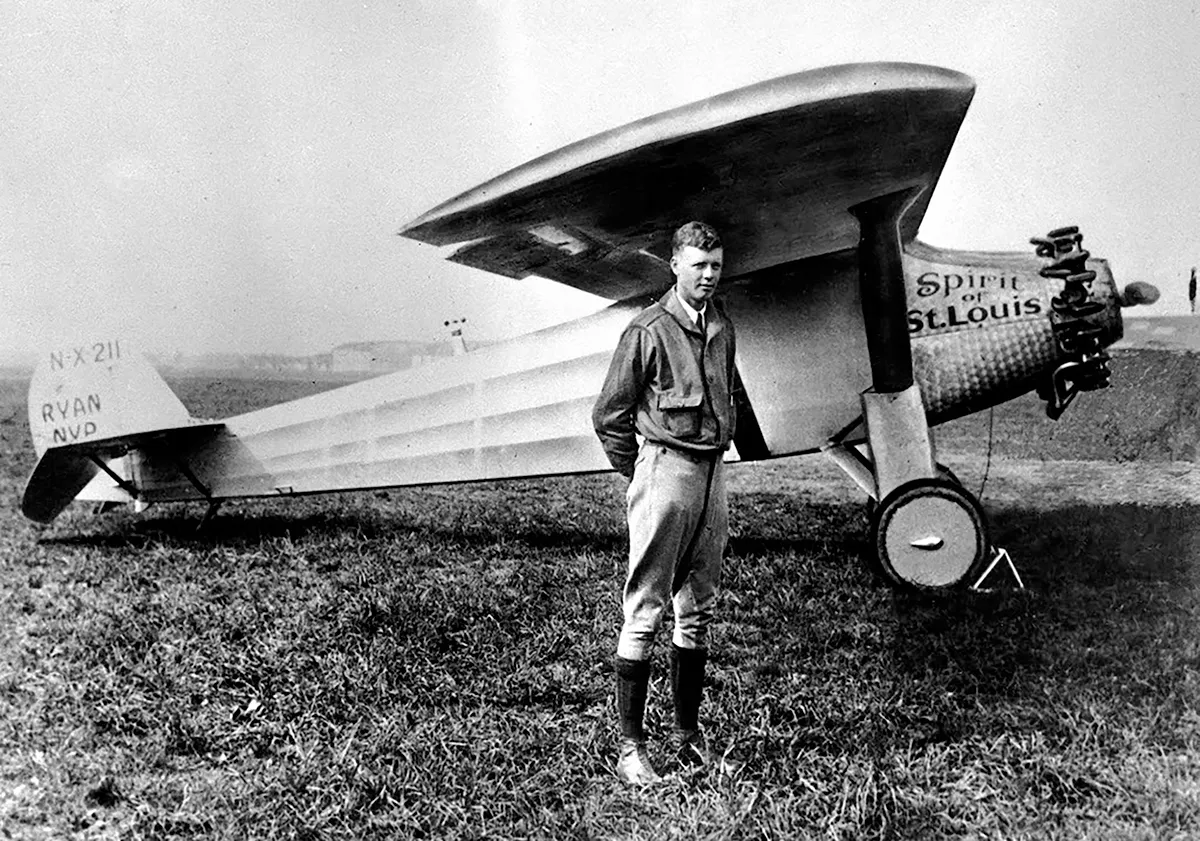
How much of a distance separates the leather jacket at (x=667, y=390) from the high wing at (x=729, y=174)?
0.55 meters

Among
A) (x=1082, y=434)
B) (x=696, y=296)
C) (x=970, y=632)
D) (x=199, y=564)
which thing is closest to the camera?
(x=696, y=296)

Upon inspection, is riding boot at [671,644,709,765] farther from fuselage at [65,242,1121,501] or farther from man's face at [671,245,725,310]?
fuselage at [65,242,1121,501]

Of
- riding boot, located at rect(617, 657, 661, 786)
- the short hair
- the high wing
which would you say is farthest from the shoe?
the high wing

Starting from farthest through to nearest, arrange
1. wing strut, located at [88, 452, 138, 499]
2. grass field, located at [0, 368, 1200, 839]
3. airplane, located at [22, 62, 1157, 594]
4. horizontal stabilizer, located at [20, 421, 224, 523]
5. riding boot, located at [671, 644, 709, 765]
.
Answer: wing strut, located at [88, 452, 138, 499] < horizontal stabilizer, located at [20, 421, 224, 523] < airplane, located at [22, 62, 1157, 594] < riding boot, located at [671, 644, 709, 765] < grass field, located at [0, 368, 1200, 839]

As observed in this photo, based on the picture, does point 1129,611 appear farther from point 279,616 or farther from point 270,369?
point 270,369

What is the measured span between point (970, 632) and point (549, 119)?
2989 millimetres

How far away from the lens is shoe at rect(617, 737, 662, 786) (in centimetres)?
245

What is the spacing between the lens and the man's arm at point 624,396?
257 cm

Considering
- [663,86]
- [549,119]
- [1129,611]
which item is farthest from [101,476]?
[1129,611]

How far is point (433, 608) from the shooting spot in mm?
4059

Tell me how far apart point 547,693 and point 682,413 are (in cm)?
131

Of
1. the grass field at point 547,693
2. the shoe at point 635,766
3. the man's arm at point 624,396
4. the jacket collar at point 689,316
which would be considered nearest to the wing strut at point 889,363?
the grass field at point 547,693

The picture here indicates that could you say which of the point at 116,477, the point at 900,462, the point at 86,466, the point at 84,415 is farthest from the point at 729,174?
the point at 116,477

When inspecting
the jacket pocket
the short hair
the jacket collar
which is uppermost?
the short hair
